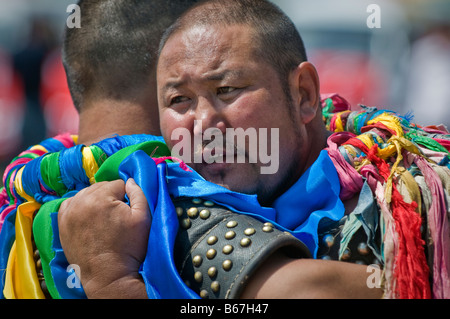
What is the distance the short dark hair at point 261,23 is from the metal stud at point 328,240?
0.62 meters

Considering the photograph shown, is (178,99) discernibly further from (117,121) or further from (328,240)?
(328,240)

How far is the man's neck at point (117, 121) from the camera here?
8.59 feet

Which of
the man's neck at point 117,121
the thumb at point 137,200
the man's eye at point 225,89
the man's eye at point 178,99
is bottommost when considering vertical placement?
the thumb at point 137,200

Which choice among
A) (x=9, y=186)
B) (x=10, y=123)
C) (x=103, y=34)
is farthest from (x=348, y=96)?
(x=9, y=186)

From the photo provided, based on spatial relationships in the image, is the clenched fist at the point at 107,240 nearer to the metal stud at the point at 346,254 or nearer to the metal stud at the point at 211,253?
the metal stud at the point at 211,253

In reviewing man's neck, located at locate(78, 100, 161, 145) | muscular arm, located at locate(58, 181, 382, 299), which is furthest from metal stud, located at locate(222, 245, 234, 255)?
man's neck, located at locate(78, 100, 161, 145)

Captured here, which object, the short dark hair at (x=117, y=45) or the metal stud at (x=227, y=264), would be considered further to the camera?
the short dark hair at (x=117, y=45)

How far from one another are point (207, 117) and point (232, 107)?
97mm

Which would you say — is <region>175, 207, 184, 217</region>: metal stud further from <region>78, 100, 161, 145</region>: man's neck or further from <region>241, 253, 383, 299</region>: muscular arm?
<region>78, 100, 161, 145</region>: man's neck

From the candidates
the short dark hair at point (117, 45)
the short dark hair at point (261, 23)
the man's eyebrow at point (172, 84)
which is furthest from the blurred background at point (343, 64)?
the man's eyebrow at point (172, 84)

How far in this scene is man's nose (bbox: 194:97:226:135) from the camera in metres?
2.07

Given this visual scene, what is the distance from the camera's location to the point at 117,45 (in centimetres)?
272

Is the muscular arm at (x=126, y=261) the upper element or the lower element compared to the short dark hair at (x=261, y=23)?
lower

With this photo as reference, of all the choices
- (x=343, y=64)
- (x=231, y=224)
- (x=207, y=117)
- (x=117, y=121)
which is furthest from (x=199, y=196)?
(x=343, y=64)
